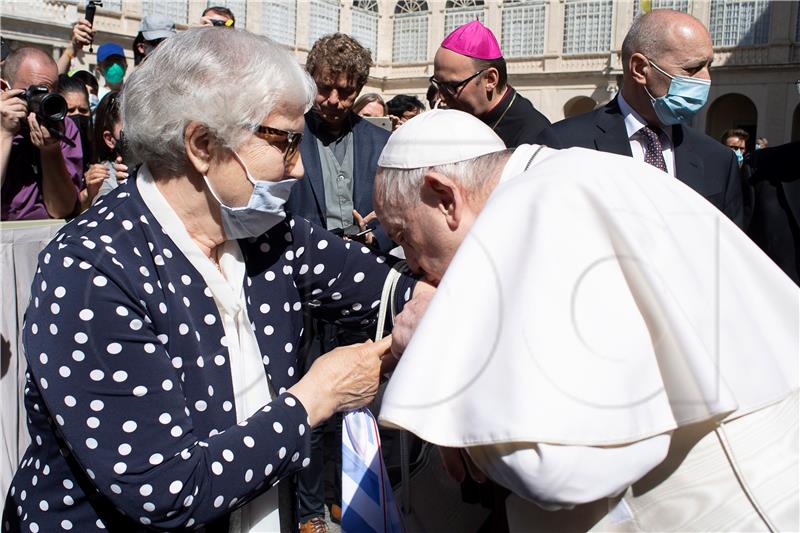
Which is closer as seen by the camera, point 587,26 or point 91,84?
point 91,84

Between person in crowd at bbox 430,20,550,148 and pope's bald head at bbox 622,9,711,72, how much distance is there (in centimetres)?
74

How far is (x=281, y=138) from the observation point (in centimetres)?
203

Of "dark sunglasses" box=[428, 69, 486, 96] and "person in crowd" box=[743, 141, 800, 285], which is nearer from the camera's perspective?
"person in crowd" box=[743, 141, 800, 285]

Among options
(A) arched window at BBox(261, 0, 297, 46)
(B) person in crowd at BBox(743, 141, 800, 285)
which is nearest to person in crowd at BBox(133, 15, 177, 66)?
(B) person in crowd at BBox(743, 141, 800, 285)

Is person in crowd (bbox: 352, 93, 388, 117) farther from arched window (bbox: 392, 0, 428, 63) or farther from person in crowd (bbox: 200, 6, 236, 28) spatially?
arched window (bbox: 392, 0, 428, 63)

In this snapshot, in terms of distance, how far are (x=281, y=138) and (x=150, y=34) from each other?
9.23 ft

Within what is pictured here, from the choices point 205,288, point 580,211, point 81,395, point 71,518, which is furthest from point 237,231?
point 580,211

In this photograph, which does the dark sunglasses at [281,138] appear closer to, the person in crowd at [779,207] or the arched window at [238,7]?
the person in crowd at [779,207]

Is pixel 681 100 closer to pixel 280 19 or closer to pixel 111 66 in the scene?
pixel 111 66

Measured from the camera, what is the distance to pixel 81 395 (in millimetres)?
1661

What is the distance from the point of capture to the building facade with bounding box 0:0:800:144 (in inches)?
1121

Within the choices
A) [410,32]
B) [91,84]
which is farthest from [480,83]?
[410,32]

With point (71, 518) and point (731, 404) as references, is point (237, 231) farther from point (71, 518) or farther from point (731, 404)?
point (731, 404)

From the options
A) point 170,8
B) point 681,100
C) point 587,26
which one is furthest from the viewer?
point 587,26
